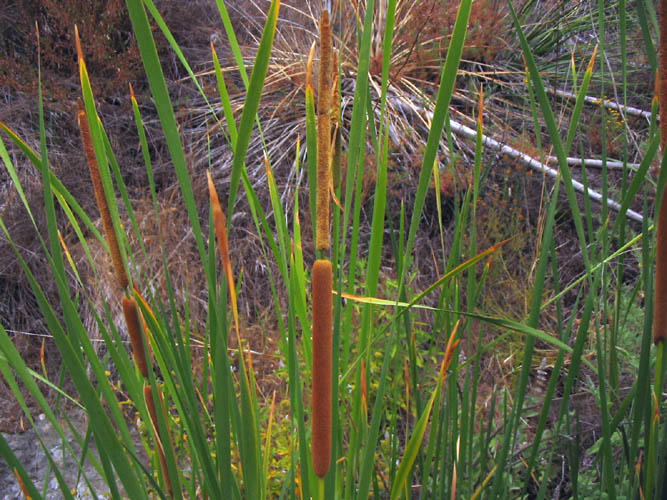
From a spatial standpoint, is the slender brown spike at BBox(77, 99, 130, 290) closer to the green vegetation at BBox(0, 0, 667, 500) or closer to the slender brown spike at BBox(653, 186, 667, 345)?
the green vegetation at BBox(0, 0, 667, 500)

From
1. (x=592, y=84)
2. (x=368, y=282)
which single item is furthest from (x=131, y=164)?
(x=368, y=282)

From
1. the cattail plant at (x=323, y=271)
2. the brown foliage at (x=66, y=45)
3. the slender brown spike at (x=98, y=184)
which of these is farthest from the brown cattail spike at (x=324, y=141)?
the brown foliage at (x=66, y=45)

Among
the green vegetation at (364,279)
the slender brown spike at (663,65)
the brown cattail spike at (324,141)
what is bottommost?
the green vegetation at (364,279)

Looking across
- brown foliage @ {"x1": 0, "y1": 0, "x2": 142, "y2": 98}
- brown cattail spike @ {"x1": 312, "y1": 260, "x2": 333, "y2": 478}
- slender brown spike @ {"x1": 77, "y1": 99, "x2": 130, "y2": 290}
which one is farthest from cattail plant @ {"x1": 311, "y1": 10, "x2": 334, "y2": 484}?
brown foliage @ {"x1": 0, "y1": 0, "x2": 142, "y2": 98}

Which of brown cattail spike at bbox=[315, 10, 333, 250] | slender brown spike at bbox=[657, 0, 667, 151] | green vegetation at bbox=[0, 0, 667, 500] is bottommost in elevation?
green vegetation at bbox=[0, 0, 667, 500]

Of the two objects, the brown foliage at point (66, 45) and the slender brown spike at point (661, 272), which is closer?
the slender brown spike at point (661, 272)

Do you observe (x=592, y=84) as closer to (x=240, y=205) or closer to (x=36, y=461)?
(x=240, y=205)

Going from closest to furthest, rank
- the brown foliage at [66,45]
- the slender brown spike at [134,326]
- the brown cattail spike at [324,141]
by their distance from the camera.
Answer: the brown cattail spike at [324,141]
the slender brown spike at [134,326]
the brown foliage at [66,45]

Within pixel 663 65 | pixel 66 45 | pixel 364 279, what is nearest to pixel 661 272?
pixel 663 65

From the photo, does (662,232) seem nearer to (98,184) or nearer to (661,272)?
(661,272)

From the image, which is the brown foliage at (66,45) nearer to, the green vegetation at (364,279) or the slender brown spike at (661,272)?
the green vegetation at (364,279)
